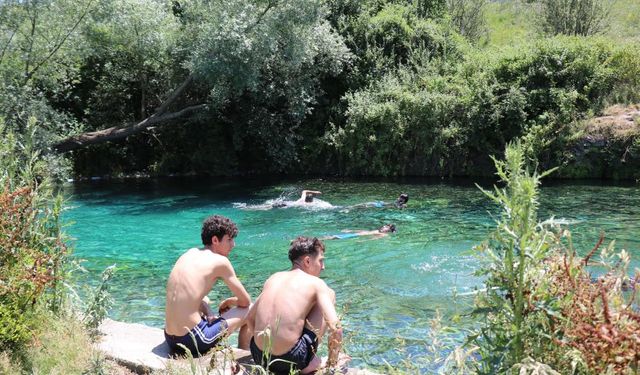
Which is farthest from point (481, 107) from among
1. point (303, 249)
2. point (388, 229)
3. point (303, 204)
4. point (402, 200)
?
point (303, 249)

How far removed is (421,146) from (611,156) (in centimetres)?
679

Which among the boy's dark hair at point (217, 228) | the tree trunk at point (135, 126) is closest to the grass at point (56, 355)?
the boy's dark hair at point (217, 228)

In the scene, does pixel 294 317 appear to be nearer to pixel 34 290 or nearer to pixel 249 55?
pixel 34 290

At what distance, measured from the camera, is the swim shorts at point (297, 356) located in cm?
461

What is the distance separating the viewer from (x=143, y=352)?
5.36m

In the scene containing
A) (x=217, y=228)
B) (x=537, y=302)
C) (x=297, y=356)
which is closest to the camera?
(x=537, y=302)

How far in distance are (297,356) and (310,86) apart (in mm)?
19538

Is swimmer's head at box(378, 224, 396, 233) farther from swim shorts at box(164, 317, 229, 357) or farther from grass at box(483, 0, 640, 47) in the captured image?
grass at box(483, 0, 640, 47)

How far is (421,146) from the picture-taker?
23.4 metres

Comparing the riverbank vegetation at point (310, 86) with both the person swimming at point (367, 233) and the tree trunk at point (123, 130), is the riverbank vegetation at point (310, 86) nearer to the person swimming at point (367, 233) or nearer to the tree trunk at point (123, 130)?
the tree trunk at point (123, 130)

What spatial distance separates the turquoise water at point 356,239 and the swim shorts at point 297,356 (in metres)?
0.34

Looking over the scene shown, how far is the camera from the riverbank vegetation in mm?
19359

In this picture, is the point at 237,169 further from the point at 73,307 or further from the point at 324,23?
the point at 73,307

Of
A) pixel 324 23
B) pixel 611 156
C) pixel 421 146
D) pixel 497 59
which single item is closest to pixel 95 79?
pixel 324 23
